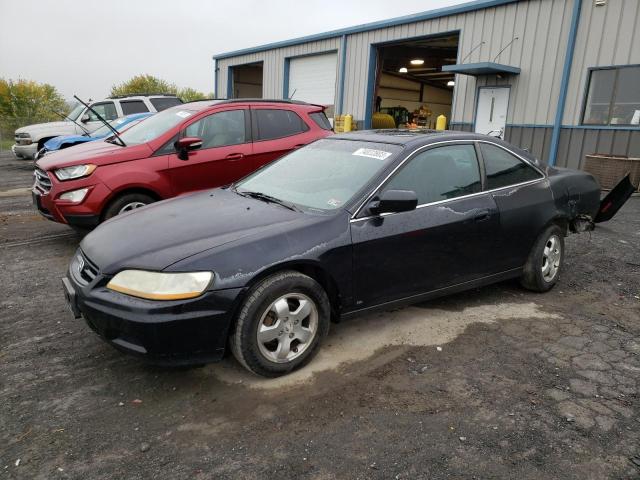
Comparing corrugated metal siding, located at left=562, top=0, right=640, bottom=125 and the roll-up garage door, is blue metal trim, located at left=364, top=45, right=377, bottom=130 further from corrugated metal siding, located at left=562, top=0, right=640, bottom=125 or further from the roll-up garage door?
corrugated metal siding, located at left=562, top=0, right=640, bottom=125

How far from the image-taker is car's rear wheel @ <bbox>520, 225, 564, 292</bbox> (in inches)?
175

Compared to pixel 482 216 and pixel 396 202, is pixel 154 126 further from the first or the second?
pixel 482 216

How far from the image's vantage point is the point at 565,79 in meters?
11.2

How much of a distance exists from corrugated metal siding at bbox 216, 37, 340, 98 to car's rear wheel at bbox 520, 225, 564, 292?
1449cm

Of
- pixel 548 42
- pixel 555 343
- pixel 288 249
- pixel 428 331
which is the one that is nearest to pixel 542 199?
pixel 555 343

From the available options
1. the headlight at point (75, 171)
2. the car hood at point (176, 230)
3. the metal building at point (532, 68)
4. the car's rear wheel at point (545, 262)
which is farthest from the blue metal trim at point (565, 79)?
the headlight at point (75, 171)

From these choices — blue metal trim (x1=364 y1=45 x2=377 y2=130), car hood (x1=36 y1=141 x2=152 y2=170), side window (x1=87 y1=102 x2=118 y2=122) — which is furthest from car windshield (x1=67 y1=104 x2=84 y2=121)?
car hood (x1=36 y1=141 x2=152 y2=170)

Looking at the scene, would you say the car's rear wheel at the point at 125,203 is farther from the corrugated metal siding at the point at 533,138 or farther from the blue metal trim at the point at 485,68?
the corrugated metal siding at the point at 533,138

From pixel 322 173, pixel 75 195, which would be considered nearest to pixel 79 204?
pixel 75 195

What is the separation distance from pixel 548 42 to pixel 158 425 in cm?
1229

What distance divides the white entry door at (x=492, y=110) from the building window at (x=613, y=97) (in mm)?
2018

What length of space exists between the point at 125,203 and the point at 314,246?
328 cm

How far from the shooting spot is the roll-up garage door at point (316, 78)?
1792cm

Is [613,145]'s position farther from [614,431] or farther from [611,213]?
[614,431]
